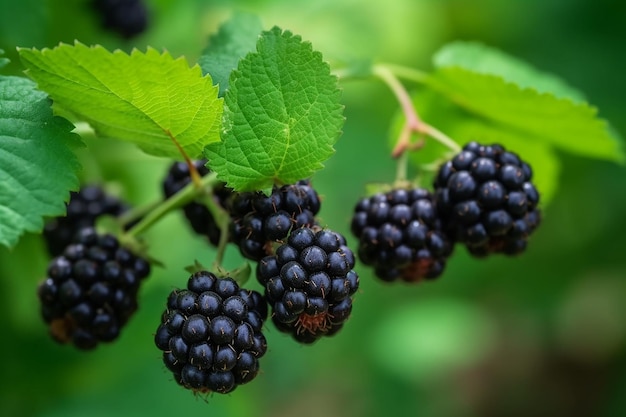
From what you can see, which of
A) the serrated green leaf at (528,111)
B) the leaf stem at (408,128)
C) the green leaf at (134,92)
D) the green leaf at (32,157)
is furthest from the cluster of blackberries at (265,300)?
the serrated green leaf at (528,111)

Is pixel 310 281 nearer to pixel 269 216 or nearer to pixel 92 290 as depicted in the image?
pixel 269 216

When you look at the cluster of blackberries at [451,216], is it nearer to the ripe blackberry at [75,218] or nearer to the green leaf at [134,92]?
the green leaf at [134,92]

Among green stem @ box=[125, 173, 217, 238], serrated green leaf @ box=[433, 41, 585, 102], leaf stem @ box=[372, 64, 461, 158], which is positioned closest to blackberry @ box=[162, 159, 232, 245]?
green stem @ box=[125, 173, 217, 238]

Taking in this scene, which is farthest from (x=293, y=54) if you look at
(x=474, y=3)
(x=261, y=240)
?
(x=474, y=3)

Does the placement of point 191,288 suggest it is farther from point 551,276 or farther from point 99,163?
point 551,276

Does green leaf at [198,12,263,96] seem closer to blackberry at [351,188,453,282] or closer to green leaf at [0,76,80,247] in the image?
green leaf at [0,76,80,247]

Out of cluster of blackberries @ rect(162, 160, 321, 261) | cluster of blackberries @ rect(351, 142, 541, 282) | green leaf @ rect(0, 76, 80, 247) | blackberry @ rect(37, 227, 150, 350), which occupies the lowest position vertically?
blackberry @ rect(37, 227, 150, 350)
